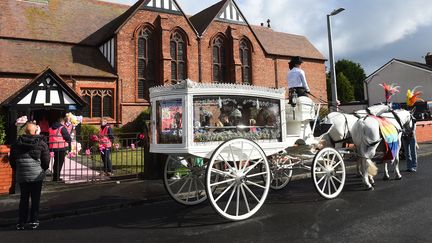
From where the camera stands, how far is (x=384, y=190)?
26.2 ft

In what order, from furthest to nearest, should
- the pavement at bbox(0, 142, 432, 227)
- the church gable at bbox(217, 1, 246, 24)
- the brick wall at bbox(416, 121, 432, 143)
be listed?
the church gable at bbox(217, 1, 246, 24), the brick wall at bbox(416, 121, 432, 143), the pavement at bbox(0, 142, 432, 227)

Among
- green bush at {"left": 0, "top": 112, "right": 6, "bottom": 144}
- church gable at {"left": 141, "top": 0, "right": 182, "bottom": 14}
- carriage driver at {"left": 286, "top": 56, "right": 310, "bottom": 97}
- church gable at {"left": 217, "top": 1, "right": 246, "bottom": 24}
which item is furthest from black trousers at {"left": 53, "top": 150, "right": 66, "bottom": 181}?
church gable at {"left": 217, "top": 1, "right": 246, "bottom": 24}

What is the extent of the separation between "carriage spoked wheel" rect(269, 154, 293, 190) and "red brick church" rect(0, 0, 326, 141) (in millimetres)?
13451

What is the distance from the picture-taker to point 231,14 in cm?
2916

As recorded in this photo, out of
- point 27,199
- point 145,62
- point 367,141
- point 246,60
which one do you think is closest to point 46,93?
point 145,62

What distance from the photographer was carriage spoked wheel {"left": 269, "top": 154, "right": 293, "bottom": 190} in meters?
7.35

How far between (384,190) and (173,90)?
207 inches

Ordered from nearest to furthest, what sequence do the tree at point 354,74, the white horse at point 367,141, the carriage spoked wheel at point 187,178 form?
the carriage spoked wheel at point 187,178, the white horse at point 367,141, the tree at point 354,74

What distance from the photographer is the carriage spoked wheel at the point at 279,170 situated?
24.1 ft

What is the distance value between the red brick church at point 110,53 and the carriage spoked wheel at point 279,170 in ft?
44.1

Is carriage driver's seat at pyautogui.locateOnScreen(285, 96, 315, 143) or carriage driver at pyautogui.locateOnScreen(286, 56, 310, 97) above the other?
carriage driver at pyautogui.locateOnScreen(286, 56, 310, 97)

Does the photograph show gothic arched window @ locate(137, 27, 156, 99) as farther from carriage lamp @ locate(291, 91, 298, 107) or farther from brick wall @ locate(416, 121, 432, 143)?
carriage lamp @ locate(291, 91, 298, 107)

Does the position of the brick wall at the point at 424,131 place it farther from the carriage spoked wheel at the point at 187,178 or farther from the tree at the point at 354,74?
the tree at the point at 354,74

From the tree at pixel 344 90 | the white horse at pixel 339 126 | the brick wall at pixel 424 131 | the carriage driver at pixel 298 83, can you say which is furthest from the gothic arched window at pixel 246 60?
the tree at pixel 344 90
